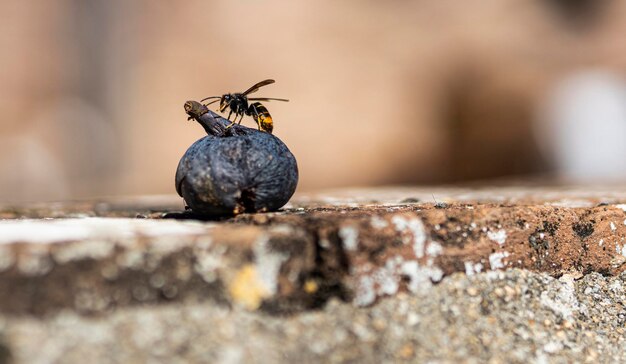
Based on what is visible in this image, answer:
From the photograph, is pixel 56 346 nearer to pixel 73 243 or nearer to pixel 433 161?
pixel 73 243

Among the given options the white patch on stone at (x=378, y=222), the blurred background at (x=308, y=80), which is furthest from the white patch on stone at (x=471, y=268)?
the blurred background at (x=308, y=80)

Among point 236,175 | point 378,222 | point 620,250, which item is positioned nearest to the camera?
A: point 378,222

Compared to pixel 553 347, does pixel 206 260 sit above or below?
above

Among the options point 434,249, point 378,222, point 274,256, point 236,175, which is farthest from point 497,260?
point 236,175

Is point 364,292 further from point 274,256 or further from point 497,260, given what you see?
point 497,260

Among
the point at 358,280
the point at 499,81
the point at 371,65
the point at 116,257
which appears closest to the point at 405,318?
the point at 358,280

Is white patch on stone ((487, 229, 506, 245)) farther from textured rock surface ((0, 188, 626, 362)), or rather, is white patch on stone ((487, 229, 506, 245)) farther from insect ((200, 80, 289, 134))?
insect ((200, 80, 289, 134))

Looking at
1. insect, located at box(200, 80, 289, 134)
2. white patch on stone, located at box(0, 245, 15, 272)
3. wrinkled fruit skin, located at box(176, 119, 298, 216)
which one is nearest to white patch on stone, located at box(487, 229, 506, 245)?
wrinkled fruit skin, located at box(176, 119, 298, 216)
